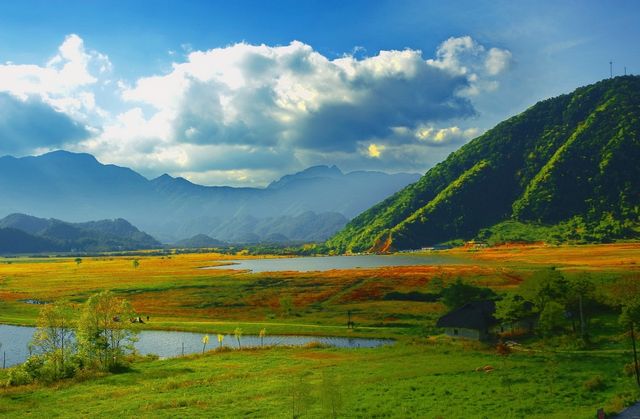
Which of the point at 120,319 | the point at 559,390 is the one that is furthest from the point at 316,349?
the point at 559,390

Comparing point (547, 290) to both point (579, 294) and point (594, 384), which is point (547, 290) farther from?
point (594, 384)

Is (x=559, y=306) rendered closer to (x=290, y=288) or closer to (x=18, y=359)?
(x=18, y=359)

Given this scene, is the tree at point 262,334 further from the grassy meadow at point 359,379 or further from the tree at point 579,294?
the tree at point 579,294

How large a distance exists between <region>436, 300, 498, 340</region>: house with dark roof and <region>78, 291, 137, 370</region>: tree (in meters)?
46.8

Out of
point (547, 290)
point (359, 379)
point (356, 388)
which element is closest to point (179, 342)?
point (359, 379)

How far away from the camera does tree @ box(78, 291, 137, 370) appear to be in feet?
206

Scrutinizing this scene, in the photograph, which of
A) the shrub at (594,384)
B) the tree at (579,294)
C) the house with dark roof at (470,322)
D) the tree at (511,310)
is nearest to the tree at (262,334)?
the house with dark roof at (470,322)

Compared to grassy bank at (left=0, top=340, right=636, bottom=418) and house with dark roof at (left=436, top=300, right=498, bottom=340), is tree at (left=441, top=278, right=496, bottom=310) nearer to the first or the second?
house with dark roof at (left=436, top=300, right=498, bottom=340)

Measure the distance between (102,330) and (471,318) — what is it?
52767 millimetres

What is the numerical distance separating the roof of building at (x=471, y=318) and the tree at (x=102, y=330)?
4693 cm

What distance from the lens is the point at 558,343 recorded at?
63.4 metres

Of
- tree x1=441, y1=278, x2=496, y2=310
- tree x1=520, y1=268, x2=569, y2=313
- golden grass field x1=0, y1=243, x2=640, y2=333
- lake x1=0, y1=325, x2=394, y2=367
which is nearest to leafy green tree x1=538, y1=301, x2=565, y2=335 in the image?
tree x1=520, y1=268, x2=569, y2=313

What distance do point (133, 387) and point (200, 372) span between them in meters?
8.94

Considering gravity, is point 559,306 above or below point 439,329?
above
